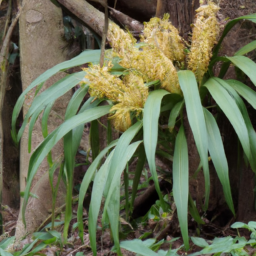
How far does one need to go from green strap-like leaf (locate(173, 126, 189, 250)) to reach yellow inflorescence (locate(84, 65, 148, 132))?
0.60 ft

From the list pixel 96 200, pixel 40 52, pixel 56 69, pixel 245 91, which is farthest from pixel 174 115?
pixel 40 52

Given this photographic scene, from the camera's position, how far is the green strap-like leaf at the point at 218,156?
3.62 feet

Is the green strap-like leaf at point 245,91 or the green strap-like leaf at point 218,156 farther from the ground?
the green strap-like leaf at point 245,91

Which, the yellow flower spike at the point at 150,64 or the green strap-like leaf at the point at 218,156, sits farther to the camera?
the yellow flower spike at the point at 150,64

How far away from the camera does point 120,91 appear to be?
1307mm

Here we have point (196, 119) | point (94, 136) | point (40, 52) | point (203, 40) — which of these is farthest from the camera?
point (40, 52)

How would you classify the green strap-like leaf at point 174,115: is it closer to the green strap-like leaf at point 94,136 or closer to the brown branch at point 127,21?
the green strap-like leaf at point 94,136

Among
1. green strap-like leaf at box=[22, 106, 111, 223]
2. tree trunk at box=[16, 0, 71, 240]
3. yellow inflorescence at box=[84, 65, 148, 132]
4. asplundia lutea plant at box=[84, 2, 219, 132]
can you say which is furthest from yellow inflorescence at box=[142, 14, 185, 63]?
tree trunk at box=[16, 0, 71, 240]

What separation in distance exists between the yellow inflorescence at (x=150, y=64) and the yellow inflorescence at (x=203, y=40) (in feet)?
0.26

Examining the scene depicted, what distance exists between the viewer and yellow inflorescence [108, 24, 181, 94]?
1.33 metres

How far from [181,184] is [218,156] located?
0.44 feet

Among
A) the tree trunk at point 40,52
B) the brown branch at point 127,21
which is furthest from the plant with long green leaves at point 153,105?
the tree trunk at point 40,52

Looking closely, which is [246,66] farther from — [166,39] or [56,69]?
[56,69]

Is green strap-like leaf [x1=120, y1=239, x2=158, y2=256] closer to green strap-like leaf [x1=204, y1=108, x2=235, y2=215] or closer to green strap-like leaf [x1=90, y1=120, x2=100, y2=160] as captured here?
green strap-like leaf [x1=204, y1=108, x2=235, y2=215]
